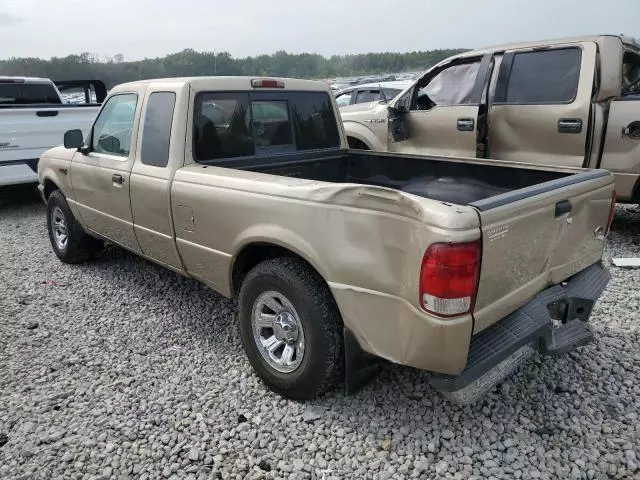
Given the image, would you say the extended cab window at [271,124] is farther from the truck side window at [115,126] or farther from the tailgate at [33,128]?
the tailgate at [33,128]

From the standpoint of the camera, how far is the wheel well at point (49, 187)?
5.20 metres

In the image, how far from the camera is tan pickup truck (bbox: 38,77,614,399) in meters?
2.11

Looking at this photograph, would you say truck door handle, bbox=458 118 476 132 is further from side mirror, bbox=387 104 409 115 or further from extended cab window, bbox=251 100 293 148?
extended cab window, bbox=251 100 293 148

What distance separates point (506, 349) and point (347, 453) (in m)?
0.92

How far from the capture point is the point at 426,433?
8.48ft

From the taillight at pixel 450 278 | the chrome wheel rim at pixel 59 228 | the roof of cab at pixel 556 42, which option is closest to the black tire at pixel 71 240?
the chrome wheel rim at pixel 59 228

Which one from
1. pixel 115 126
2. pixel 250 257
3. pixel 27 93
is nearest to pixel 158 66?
pixel 27 93

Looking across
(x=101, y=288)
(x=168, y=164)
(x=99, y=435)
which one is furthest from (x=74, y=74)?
(x=99, y=435)

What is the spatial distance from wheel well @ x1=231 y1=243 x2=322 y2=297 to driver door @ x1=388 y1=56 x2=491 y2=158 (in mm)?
3496

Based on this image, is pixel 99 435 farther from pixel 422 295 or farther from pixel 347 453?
pixel 422 295

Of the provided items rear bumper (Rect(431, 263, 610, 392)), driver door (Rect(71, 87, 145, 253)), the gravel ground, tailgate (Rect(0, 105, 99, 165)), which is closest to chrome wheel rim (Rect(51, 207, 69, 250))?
driver door (Rect(71, 87, 145, 253))

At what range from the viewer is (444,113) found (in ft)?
19.3

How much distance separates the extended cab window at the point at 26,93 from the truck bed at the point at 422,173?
22.2ft

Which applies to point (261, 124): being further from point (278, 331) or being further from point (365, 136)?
point (365, 136)
